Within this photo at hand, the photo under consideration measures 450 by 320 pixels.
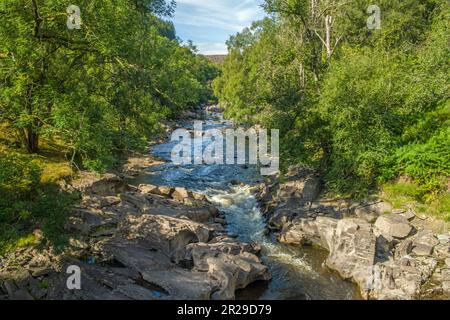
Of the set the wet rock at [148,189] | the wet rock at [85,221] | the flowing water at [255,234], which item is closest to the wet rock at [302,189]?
the flowing water at [255,234]

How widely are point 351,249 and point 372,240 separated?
3.19 ft

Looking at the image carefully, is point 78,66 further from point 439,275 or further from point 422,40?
point 422,40

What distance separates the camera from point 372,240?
1582 centimetres

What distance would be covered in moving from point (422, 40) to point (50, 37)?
34.8 metres

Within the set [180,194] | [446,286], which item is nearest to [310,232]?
[446,286]

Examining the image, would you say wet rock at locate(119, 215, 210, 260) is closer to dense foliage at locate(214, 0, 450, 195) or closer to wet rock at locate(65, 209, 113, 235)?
wet rock at locate(65, 209, 113, 235)

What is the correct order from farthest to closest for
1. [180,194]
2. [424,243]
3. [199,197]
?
1. [199,197]
2. [180,194]
3. [424,243]

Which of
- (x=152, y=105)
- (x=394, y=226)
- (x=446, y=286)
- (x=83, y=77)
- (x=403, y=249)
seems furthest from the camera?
(x=152, y=105)

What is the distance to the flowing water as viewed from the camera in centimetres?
1453

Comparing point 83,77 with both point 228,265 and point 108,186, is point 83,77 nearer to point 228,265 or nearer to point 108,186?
point 108,186

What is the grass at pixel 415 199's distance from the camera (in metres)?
17.5

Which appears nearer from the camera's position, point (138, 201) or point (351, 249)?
point (351, 249)

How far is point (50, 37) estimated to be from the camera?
50.4 ft

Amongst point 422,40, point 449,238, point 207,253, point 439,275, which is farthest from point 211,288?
point 422,40
